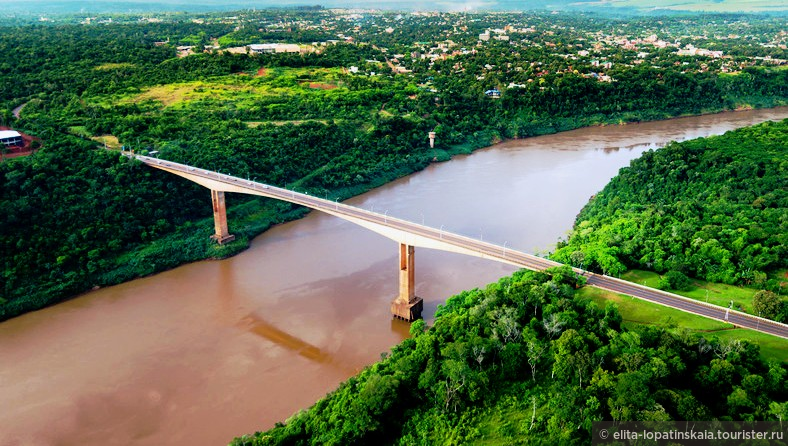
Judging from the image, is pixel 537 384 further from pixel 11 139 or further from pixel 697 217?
pixel 11 139

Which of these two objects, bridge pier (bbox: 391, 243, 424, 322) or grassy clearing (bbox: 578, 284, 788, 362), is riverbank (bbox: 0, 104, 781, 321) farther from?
grassy clearing (bbox: 578, 284, 788, 362)

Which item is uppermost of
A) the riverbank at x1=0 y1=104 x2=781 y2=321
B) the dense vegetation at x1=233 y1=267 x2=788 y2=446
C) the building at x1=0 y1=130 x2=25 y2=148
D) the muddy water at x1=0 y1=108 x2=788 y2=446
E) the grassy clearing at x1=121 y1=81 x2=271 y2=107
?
the grassy clearing at x1=121 y1=81 x2=271 y2=107

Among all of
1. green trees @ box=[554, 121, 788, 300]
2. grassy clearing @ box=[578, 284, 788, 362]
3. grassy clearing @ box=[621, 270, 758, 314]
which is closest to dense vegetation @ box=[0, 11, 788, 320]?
green trees @ box=[554, 121, 788, 300]

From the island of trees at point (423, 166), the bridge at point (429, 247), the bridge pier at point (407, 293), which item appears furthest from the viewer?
the bridge pier at point (407, 293)

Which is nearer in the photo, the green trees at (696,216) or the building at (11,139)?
the green trees at (696,216)

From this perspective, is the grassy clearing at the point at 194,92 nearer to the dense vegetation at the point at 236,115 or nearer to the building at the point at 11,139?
the dense vegetation at the point at 236,115

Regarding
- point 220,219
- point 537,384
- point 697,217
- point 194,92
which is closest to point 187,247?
point 220,219

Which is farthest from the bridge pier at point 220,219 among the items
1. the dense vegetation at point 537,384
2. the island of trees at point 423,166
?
the dense vegetation at point 537,384
